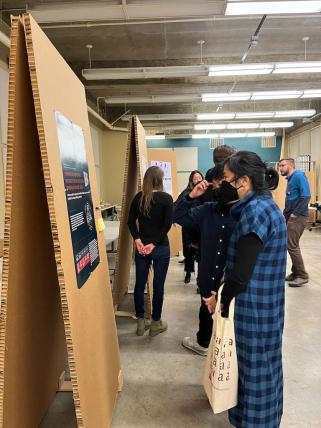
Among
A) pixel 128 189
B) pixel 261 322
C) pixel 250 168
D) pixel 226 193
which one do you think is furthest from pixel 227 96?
pixel 261 322

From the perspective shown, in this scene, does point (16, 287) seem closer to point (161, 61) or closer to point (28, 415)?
point (28, 415)

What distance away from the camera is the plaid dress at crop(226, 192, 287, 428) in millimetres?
1466

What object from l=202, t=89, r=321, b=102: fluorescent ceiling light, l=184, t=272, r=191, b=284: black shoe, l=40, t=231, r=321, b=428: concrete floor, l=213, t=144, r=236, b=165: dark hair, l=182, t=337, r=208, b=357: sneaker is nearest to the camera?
l=40, t=231, r=321, b=428: concrete floor

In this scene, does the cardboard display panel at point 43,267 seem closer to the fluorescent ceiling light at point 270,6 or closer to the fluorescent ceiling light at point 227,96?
the fluorescent ceiling light at point 270,6

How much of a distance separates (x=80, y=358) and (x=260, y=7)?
11.6 ft

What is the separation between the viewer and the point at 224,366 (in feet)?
5.02

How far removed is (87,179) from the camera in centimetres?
182

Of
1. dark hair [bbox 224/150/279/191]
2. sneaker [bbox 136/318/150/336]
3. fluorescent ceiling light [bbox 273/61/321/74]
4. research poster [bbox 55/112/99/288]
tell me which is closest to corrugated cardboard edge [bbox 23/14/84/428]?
research poster [bbox 55/112/99/288]

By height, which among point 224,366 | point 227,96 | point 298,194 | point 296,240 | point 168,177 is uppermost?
point 227,96

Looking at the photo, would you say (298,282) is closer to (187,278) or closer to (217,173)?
(187,278)

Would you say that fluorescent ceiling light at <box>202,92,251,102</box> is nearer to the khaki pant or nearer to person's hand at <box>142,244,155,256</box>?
the khaki pant

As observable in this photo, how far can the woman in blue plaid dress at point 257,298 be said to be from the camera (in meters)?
1.45

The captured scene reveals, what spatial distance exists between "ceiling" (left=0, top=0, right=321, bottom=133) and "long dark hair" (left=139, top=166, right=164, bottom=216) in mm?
2223

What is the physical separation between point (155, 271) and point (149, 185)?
700mm
